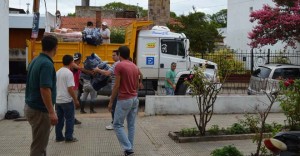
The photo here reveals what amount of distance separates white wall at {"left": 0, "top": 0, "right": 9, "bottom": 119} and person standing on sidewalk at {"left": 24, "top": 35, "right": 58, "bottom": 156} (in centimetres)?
640

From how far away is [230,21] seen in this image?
35.5m

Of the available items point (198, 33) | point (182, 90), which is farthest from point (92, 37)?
point (198, 33)

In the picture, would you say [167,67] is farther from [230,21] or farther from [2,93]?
[230,21]

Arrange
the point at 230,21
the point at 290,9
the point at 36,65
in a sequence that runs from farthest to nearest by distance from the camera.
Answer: the point at 230,21 → the point at 290,9 → the point at 36,65

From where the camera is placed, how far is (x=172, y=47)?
15820 millimetres

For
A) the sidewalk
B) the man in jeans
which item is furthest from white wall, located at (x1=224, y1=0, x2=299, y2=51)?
the man in jeans

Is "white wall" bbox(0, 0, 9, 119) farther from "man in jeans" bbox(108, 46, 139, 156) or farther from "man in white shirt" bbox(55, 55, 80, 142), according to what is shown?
"man in jeans" bbox(108, 46, 139, 156)

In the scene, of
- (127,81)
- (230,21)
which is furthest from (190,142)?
(230,21)

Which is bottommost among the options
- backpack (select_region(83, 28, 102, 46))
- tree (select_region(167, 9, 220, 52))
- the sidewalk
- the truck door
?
the sidewalk

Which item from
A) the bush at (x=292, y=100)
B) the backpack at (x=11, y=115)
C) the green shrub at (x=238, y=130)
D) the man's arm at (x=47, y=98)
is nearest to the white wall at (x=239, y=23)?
the backpack at (x=11, y=115)

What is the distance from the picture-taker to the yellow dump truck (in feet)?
50.2

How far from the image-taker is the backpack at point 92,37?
15125 millimetres

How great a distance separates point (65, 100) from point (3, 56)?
4041 millimetres

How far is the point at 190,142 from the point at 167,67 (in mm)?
6940
